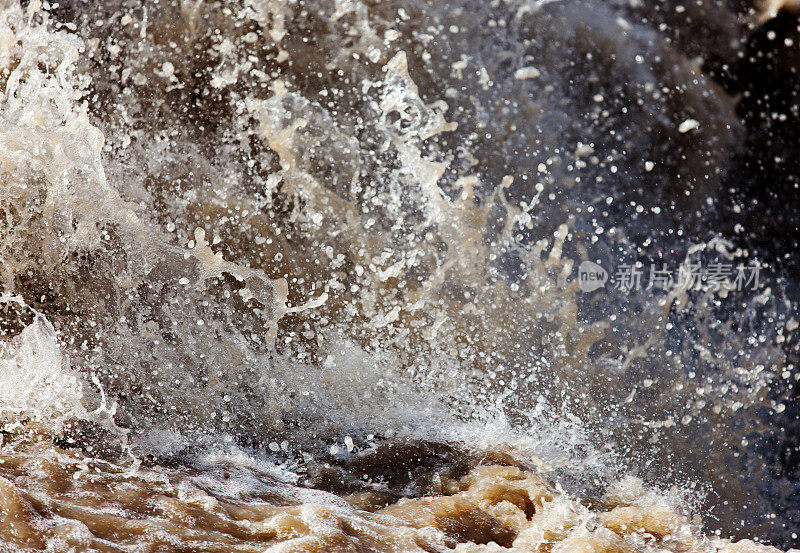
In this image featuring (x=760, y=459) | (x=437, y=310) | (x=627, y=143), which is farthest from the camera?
(x=760, y=459)

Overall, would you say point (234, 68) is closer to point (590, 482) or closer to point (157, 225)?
point (157, 225)

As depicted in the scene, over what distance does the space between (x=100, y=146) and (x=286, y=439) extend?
1.15m

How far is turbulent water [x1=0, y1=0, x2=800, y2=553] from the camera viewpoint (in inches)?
75.8

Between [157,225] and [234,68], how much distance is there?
0.55 metres

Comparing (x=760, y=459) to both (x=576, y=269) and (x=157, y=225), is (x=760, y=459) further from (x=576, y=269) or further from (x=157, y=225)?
(x=157, y=225)

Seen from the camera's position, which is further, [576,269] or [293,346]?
[293,346]

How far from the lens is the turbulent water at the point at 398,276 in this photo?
192 centimetres

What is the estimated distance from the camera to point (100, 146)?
82.4 inches

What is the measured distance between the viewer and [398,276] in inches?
81.0

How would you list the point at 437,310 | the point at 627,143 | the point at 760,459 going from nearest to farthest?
the point at 627,143 < the point at 437,310 < the point at 760,459

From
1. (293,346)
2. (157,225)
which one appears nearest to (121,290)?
(157,225)

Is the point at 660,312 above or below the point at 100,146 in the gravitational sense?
below

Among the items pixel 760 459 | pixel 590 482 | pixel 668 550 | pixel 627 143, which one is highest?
pixel 627 143

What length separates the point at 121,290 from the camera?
2213mm
